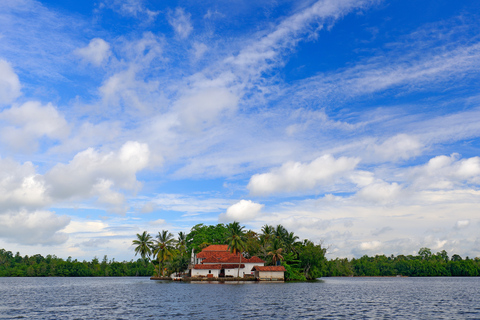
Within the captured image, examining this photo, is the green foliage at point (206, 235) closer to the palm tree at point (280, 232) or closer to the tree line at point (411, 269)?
the palm tree at point (280, 232)

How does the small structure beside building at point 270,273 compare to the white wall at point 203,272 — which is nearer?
the small structure beside building at point 270,273

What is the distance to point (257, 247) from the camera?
105 metres

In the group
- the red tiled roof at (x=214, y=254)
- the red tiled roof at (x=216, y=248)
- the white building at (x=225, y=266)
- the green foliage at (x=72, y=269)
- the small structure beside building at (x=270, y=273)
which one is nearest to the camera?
the small structure beside building at (x=270, y=273)

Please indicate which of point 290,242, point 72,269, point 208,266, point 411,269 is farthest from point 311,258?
point 72,269

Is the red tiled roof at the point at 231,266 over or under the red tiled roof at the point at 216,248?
under

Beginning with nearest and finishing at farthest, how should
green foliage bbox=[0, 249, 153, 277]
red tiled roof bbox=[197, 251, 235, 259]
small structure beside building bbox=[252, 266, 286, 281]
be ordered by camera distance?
small structure beside building bbox=[252, 266, 286, 281], red tiled roof bbox=[197, 251, 235, 259], green foliage bbox=[0, 249, 153, 277]

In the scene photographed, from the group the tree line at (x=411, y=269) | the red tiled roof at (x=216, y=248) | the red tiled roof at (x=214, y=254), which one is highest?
the red tiled roof at (x=216, y=248)

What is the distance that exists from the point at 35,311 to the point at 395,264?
627 ft

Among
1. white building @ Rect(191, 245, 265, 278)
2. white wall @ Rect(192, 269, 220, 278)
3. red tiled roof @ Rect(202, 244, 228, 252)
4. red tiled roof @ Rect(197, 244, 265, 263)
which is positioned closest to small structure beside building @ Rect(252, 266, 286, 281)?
white building @ Rect(191, 245, 265, 278)

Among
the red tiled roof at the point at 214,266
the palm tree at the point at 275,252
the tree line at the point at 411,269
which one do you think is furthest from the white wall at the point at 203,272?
the tree line at the point at 411,269

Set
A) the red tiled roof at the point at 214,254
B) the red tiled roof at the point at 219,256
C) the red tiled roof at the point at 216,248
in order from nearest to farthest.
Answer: the red tiled roof at the point at 219,256 → the red tiled roof at the point at 214,254 → the red tiled roof at the point at 216,248

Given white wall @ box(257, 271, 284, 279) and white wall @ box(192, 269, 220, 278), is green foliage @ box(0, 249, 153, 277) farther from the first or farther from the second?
white wall @ box(257, 271, 284, 279)

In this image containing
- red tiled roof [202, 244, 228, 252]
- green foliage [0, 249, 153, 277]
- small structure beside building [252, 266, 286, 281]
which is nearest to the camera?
small structure beside building [252, 266, 286, 281]

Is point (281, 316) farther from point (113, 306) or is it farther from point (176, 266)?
point (176, 266)
